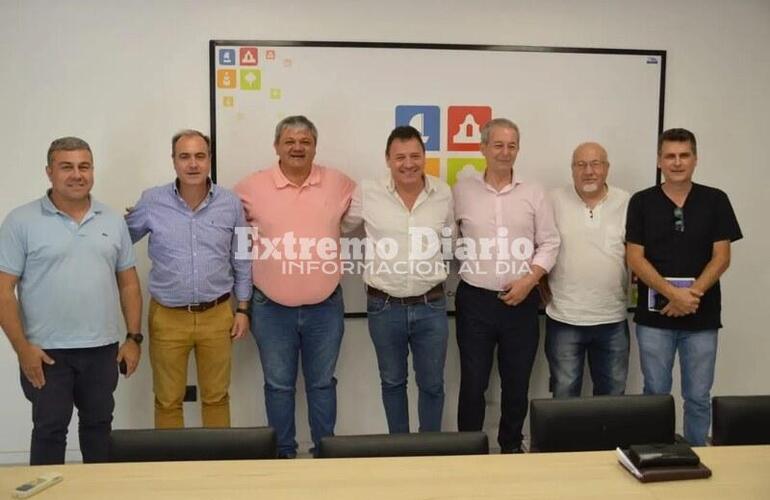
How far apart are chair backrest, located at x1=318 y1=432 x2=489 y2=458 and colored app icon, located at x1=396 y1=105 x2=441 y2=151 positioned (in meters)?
1.93

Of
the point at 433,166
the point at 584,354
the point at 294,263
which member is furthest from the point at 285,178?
the point at 584,354

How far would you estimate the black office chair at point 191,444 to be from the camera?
1.83 m

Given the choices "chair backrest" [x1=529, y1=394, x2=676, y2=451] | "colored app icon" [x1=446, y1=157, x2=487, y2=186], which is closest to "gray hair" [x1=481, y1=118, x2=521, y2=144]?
"colored app icon" [x1=446, y1=157, x2=487, y2=186]

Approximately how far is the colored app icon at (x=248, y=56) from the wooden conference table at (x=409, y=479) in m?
2.24

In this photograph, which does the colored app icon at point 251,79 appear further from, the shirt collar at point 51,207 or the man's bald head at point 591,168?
the man's bald head at point 591,168

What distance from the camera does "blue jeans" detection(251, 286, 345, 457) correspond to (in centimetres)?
318

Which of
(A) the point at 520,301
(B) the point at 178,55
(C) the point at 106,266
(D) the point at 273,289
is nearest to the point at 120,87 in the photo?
(B) the point at 178,55

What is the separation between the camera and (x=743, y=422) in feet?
6.68

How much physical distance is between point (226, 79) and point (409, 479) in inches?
95.1

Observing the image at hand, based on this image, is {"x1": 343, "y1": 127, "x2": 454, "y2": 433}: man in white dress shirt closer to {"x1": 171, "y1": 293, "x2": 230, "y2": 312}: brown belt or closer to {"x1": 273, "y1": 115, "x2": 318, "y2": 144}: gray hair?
{"x1": 273, "y1": 115, "x2": 318, "y2": 144}: gray hair

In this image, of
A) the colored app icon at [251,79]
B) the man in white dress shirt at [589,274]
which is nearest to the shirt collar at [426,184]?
the man in white dress shirt at [589,274]

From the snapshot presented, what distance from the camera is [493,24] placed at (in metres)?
3.45

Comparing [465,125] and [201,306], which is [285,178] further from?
[465,125]

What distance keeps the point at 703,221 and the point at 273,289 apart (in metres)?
2.06
